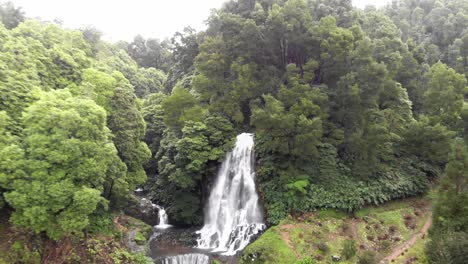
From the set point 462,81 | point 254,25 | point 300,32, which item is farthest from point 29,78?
point 462,81

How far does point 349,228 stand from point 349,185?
3.50 metres

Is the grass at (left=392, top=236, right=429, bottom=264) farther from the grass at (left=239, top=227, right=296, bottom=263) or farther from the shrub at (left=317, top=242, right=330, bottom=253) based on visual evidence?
the grass at (left=239, top=227, right=296, bottom=263)

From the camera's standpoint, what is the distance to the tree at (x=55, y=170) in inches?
575

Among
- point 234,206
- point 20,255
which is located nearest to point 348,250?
point 234,206

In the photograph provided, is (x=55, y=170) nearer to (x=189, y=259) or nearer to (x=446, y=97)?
(x=189, y=259)

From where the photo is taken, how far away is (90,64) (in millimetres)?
24656

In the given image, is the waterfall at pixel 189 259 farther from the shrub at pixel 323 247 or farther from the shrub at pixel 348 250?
the shrub at pixel 348 250

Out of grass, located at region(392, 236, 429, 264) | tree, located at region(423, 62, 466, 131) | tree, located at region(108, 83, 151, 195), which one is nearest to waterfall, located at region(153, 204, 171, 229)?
tree, located at region(108, 83, 151, 195)

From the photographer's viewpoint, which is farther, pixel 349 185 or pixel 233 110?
pixel 233 110

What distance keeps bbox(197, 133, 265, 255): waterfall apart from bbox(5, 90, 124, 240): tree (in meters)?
10.6

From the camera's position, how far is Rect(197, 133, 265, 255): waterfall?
23.5 metres

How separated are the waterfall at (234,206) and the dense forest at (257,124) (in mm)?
783

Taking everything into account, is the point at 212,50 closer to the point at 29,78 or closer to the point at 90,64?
the point at 90,64

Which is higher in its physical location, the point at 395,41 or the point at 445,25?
the point at 445,25
